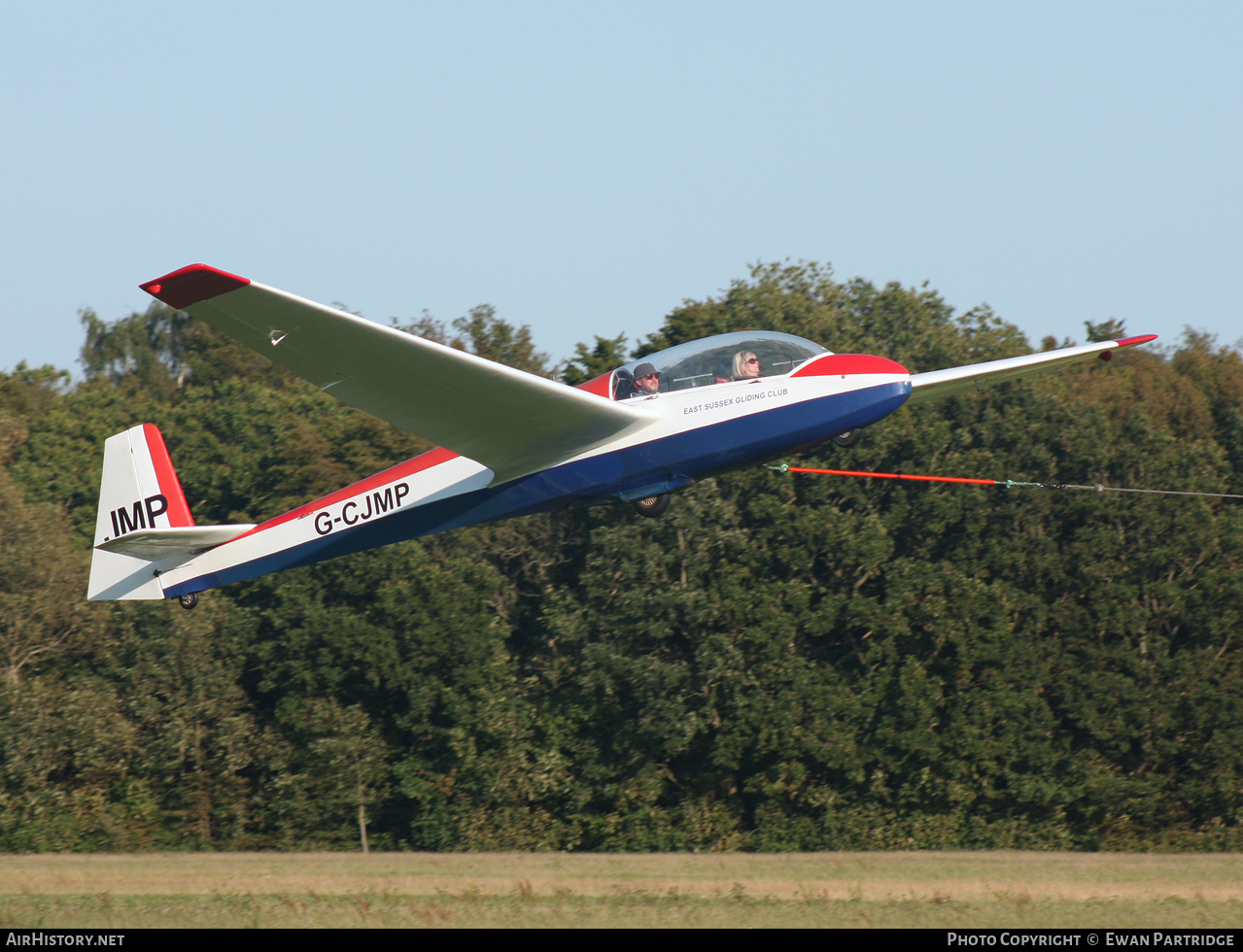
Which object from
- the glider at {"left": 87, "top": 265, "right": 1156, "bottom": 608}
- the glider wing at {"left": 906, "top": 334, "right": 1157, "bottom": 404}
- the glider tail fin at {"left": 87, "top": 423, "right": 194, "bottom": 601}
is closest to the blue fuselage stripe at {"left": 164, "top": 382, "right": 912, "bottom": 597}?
the glider at {"left": 87, "top": 265, "right": 1156, "bottom": 608}

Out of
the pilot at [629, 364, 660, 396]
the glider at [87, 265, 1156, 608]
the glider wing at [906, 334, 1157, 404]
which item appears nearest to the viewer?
the glider at [87, 265, 1156, 608]

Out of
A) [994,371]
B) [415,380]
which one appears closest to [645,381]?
[415,380]

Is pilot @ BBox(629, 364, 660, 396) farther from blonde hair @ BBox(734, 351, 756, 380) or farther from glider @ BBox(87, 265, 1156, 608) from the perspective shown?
blonde hair @ BBox(734, 351, 756, 380)

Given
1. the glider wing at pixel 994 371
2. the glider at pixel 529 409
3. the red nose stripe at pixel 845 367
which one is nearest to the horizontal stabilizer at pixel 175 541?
the glider at pixel 529 409

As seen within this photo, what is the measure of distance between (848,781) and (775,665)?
3.32 m

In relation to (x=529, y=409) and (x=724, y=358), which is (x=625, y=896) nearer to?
(x=529, y=409)

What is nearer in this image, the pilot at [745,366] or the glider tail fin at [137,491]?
the pilot at [745,366]

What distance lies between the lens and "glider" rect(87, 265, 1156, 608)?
12234 mm

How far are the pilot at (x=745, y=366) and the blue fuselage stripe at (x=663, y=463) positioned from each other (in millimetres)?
447

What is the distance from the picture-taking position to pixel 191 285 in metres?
11.1

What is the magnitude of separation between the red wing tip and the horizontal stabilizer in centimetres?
520

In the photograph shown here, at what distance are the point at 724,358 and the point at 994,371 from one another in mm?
3059

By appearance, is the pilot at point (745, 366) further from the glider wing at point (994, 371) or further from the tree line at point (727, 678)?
the tree line at point (727, 678)

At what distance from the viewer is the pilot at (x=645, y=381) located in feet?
46.0
